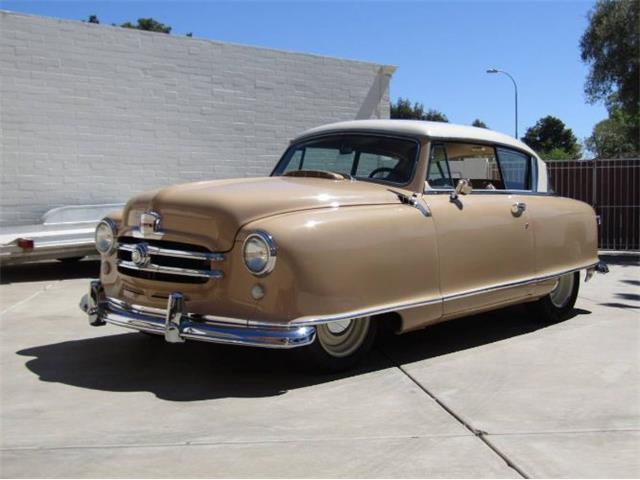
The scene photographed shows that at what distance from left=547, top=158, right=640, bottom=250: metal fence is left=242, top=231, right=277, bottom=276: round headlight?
11.8 metres

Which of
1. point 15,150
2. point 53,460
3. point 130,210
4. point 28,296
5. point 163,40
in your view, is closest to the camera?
point 53,460

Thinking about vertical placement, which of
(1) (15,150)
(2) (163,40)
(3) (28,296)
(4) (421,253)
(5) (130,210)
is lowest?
(3) (28,296)

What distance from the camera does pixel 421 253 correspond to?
471 centimetres

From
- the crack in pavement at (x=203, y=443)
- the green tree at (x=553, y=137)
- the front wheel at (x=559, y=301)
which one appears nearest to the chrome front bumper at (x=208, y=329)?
the crack in pavement at (x=203, y=443)

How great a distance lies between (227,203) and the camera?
13.8 ft

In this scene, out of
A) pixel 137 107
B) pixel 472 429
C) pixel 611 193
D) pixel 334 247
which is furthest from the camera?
pixel 611 193

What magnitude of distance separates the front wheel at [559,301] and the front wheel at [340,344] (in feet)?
8.06

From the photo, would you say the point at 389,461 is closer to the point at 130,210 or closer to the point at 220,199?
the point at 220,199

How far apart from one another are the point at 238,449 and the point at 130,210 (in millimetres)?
2098

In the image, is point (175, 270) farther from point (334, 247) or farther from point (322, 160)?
point (322, 160)

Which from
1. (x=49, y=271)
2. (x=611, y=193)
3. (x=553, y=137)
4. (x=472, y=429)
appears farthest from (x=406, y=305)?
(x=553, y=137)

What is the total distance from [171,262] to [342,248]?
3.62 ft

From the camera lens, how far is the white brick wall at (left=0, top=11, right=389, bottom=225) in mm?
10375

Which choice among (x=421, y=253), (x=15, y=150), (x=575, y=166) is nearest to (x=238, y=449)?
(x=421, y=253)
